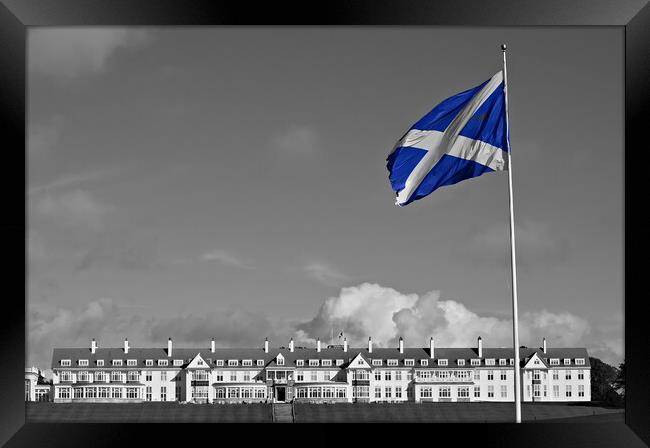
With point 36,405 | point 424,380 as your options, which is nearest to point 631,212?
point 36,405

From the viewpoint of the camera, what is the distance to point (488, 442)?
5.90 m

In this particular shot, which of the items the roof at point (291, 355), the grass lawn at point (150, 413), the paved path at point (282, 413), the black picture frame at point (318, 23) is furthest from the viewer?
the roof at point (291, 355)

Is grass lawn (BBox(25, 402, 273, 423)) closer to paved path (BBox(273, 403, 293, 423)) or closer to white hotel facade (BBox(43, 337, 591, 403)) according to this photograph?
paved path (BBox(273, 403, 293, 423))

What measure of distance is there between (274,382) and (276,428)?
63806mm

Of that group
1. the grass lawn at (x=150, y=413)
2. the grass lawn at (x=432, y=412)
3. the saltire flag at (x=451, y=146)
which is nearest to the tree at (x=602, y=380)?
the grass lawn at (x=432, y=412)

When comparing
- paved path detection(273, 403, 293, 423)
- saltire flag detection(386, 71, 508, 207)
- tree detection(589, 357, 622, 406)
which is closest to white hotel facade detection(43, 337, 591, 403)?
tree detection(589, 357, 622, 406)

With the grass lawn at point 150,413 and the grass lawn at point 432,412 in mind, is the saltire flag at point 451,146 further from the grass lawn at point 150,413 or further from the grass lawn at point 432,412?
the grass lawn at point 150,413

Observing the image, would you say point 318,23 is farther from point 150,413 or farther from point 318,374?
point 318,374

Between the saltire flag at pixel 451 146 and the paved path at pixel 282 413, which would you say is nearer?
the saltire flag at pixel 451 146

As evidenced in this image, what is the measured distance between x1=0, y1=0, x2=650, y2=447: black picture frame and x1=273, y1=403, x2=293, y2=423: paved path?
49.4m

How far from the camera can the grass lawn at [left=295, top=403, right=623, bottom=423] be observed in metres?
54.0

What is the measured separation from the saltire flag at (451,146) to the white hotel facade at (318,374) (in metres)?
60.5

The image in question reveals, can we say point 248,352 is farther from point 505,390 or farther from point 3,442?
point 3,442

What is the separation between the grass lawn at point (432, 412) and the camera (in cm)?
5400
